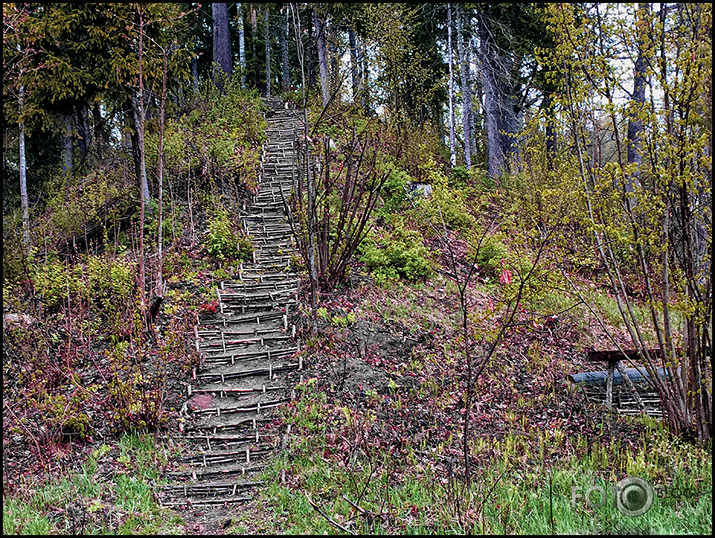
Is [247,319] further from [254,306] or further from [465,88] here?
[465,88]

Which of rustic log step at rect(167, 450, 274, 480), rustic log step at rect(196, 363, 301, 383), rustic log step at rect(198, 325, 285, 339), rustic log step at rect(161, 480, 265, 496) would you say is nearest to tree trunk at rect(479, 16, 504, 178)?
rustic log step at rect(198, 325, 285, 339)

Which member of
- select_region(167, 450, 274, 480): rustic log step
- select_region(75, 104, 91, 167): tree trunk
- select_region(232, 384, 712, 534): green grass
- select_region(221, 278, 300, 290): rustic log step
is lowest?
select_region(167, 450, 274, 480): rustic log step

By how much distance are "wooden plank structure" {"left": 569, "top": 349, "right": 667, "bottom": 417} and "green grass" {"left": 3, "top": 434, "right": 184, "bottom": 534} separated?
→ 16.7 feet

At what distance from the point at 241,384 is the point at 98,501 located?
221 cm

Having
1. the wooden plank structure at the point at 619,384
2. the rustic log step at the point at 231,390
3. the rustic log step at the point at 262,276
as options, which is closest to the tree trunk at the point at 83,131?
the rustic log step at the point at 262,276

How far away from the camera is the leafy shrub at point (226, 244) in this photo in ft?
29.2

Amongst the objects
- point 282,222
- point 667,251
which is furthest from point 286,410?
point 282,222

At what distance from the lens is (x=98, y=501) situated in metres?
4.11

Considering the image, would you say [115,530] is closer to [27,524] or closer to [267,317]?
[27,524]

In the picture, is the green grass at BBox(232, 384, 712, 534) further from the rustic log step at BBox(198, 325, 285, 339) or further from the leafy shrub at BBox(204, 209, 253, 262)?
the leafy shrub at BBox(204, 209, 253, 262)

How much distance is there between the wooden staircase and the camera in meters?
4.75

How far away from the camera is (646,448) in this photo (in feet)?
16.2

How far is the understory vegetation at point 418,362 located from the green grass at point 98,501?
2 centimetres

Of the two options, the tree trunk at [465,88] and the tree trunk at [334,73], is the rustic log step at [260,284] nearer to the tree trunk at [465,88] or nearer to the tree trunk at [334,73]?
the tree trunk at [334,73]
